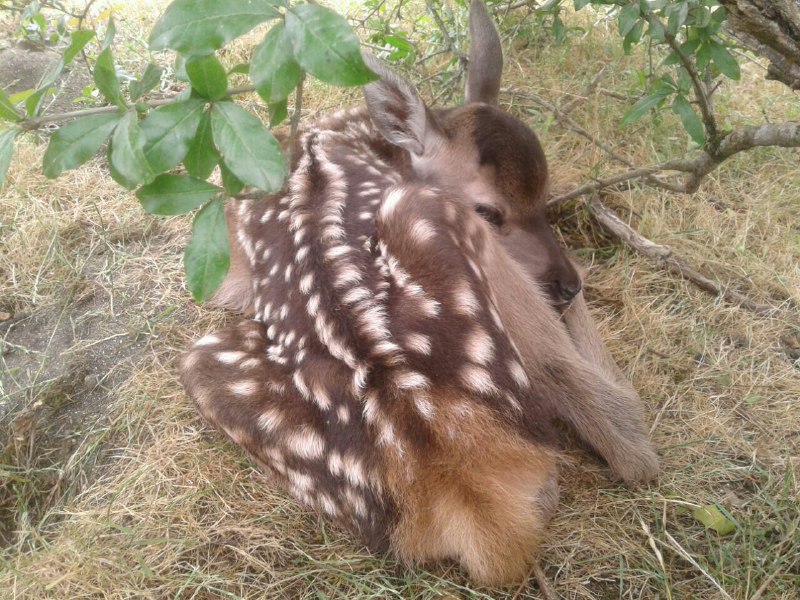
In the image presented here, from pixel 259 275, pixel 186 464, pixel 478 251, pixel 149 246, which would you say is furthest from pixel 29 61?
pixel 478 251

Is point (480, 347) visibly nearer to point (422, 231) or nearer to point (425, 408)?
point (425, 408)

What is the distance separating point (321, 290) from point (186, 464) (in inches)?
29.9

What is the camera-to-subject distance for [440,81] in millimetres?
3277

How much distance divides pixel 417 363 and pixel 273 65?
734 millimetres

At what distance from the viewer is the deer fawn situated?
1.42m

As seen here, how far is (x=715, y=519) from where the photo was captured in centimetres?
163

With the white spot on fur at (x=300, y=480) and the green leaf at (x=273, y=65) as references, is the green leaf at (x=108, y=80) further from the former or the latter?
the white spot on fur at (x=300, y=480)

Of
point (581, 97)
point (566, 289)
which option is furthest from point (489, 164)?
point (581, 97)

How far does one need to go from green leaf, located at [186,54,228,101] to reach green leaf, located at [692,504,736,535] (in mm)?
1560

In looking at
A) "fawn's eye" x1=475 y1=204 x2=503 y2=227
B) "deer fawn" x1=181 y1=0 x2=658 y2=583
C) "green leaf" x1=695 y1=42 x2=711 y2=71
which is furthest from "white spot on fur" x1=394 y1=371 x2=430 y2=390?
"green leaf" x1=695 y1=42 x2=711 y2=71

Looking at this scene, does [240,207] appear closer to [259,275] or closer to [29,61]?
[259,275]

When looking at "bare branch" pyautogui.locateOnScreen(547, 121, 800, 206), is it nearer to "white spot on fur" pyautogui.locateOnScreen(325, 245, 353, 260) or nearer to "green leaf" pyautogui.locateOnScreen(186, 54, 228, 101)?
"white spot on fur" pyautogui.locateOnScreen(325, 245, 353, 260)

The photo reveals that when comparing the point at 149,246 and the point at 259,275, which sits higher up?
the point at 259,275

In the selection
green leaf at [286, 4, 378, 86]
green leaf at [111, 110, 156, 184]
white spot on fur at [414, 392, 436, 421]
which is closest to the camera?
green leaf at [286, 4, 378, 86]
